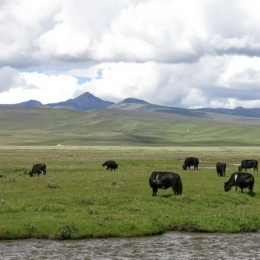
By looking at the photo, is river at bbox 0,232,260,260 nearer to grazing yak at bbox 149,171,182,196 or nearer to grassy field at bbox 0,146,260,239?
grassy field at bbox 0,146,260,239

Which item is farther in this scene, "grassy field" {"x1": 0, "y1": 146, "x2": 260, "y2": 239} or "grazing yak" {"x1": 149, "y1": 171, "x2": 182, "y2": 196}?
"grazing yak" {"x1": 149, "y1": 171, "x2": 182, "y2": 196}

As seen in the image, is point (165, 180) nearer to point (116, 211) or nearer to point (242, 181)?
point (116, 211)

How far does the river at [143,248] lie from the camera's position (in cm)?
1745

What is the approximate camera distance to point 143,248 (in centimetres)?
1877

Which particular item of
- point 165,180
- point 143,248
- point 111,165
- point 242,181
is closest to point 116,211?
point 165,180

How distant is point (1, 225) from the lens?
67.6 ft

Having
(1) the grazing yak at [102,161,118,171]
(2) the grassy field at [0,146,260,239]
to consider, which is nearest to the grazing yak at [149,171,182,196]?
(2) the grassy field at [0,146,260,239]

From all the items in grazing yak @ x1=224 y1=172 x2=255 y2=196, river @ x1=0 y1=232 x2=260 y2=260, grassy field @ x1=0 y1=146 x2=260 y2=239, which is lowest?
river @ x1=0 y1=232 x2=260 y2=260

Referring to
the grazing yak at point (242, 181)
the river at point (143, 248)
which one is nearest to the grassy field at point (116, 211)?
the grazing yak at point (242, 181)

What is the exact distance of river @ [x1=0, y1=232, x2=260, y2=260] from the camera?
17.5 meters

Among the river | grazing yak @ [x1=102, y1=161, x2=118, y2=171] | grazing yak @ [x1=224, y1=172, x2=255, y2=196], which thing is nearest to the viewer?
the river

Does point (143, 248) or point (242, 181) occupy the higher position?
point (242, 181)

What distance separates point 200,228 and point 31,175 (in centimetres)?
2564

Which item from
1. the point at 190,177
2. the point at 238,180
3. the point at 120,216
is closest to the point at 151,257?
the point at 120,216
